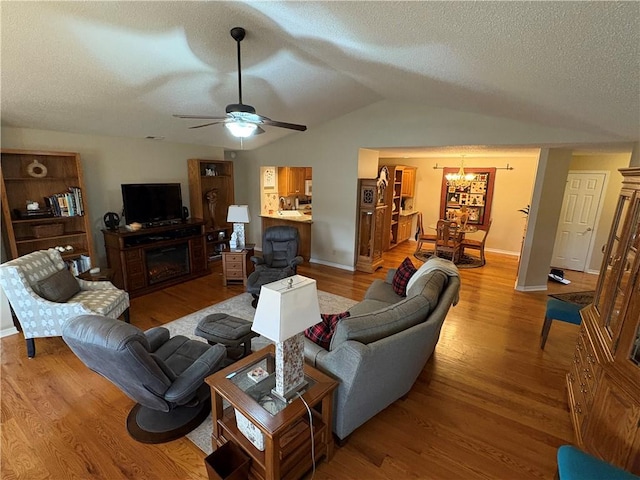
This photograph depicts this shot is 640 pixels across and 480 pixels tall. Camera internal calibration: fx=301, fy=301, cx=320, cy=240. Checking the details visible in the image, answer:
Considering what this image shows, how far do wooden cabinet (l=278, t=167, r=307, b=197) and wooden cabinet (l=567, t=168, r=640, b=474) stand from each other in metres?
6.08

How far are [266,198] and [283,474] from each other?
18.9 feet

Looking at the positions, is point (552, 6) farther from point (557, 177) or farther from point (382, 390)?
point (557, 177)

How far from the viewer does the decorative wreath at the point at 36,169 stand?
3693mm

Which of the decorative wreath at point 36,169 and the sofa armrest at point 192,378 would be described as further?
the decorative wreath at point 36,169

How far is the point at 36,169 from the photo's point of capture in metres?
3.74

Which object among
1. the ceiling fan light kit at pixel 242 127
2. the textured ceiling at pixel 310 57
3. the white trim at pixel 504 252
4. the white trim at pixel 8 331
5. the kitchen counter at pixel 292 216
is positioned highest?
the textured ceiling at pixel 310 57

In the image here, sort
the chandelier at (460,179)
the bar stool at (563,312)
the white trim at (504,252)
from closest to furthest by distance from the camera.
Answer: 1. the bar stool at (563,312)
2. the chandelier at (460,179)
3. the white trim at (504,252)

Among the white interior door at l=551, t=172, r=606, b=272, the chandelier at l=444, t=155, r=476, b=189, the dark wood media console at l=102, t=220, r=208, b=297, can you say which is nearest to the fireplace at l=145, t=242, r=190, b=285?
the dark wood media console at l=102, t=220, r=208, b=297

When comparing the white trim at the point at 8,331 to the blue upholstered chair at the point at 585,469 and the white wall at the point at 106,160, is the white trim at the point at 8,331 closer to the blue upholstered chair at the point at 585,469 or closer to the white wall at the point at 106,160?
the white wall at the point at 106,160

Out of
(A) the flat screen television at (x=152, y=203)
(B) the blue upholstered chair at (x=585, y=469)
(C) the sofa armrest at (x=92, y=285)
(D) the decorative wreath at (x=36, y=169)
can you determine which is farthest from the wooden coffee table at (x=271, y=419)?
(D) the decorative wreath at (x=36, y=169)

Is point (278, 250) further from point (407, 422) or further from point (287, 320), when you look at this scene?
point (287, 320)

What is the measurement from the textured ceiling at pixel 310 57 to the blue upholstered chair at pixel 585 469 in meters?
1.89

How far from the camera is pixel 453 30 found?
1661 millimetres

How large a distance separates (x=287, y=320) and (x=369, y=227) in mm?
4293
